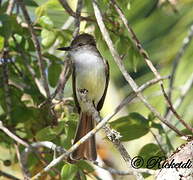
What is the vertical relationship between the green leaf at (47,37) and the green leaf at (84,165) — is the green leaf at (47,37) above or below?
above

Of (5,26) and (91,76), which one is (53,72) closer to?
(91,76)

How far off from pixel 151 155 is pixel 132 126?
21 cm

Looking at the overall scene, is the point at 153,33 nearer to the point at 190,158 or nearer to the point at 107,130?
the point at 107,130

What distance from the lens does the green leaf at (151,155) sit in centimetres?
403

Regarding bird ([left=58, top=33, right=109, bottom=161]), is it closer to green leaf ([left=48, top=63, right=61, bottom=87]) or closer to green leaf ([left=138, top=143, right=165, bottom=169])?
green leaf ([left=48, top=63, right=61, bottom=87])

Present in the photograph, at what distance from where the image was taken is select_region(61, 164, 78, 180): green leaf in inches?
139

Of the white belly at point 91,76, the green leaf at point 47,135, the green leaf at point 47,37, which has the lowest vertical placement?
the green leaf at point 47,135

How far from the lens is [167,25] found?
537 centimetres

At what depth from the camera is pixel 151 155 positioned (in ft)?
13.3

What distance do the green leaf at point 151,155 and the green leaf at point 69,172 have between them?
1.96 feet

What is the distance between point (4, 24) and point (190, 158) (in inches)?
59.8

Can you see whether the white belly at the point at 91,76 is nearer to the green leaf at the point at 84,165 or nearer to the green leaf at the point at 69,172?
the green leaf at the point at 84,165

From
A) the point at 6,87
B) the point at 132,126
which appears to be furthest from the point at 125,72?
the point at 6,87

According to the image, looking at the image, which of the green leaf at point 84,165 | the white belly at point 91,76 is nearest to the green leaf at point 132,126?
the green leaf at point 84,165
